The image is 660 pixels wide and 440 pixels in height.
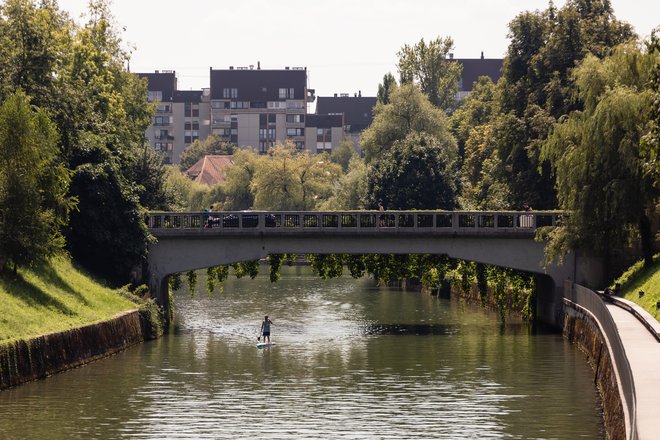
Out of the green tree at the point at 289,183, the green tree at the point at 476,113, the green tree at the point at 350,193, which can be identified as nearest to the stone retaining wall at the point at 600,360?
the green tree at the point at 476,113

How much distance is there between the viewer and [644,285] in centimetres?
6159

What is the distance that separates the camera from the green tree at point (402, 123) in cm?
12319

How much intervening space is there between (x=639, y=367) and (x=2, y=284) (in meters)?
28.7

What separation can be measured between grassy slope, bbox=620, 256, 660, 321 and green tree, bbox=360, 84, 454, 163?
55081mm

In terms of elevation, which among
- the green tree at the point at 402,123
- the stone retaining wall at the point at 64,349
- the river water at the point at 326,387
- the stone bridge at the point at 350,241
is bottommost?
the river water at the point at 326,387

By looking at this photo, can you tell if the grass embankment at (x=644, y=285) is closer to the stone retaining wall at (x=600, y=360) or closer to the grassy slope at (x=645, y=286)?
the grassy slope at (x=645, y=286)

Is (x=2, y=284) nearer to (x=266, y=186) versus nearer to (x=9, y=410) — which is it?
(x=9, y=410)

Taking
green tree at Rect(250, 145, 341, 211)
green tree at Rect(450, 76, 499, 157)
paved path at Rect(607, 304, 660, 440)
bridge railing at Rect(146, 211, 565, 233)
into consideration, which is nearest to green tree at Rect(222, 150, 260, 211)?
green tree at Rect(250, 145, 341, 211)

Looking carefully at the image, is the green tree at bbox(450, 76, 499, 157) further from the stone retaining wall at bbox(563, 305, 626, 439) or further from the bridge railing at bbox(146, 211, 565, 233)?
the stone retaining wall at bbox(563, 305, 626, 439)

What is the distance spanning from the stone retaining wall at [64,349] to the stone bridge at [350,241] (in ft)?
31.3

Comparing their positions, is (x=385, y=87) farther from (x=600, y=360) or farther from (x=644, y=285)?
(x=600, y=360)

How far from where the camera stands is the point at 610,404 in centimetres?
3947

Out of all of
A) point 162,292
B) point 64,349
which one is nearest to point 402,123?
point 162,292

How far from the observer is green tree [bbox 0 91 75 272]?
181 ft
